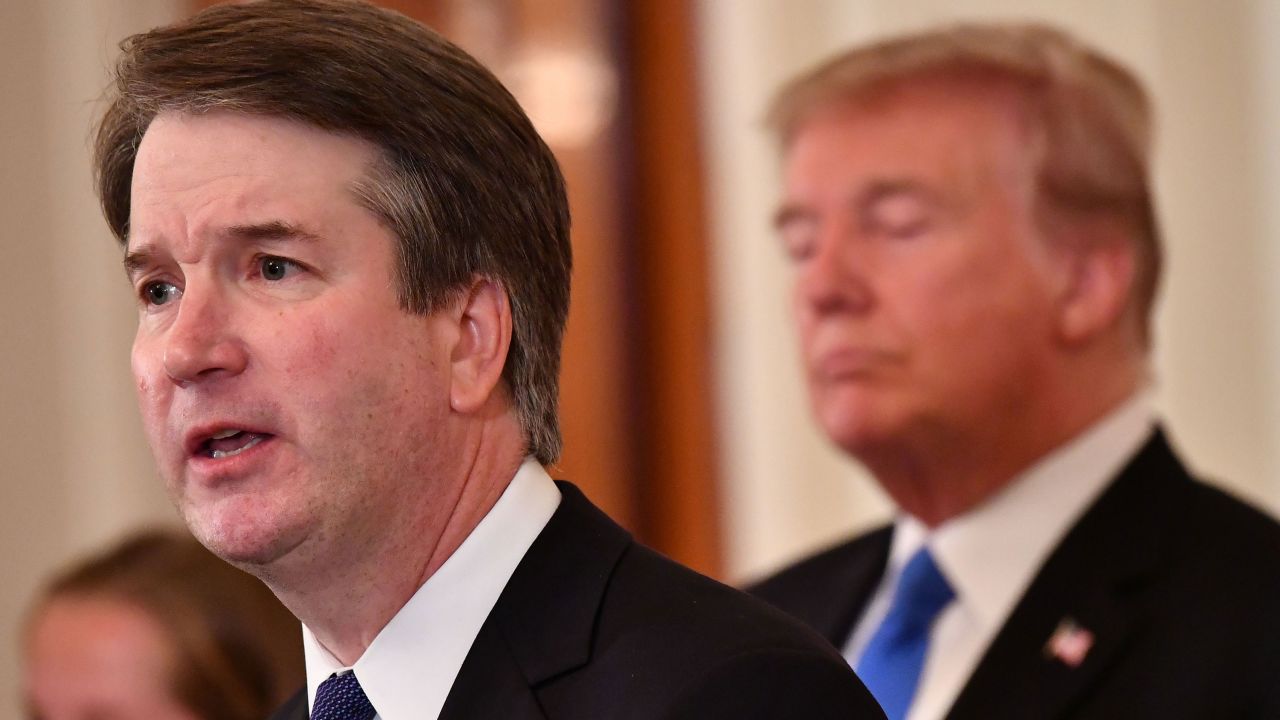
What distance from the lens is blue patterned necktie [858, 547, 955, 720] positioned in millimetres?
2834

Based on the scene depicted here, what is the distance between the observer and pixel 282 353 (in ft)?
5.48

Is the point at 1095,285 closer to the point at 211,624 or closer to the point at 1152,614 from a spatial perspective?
the point at 1152,614

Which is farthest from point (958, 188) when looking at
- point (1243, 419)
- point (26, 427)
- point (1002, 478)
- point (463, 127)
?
point (26, 427)

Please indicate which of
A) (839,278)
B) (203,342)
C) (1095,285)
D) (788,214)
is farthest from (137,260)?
(1095,285)

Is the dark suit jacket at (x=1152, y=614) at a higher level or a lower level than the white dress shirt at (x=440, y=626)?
lower

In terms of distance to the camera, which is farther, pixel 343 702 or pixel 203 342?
pixel 343 702

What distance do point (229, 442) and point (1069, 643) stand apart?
146 centimetres

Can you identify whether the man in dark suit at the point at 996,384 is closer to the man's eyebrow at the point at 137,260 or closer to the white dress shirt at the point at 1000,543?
the white dress shirt at the point at 1000,543

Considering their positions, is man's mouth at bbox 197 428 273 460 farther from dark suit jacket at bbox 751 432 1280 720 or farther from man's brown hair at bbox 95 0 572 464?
dark suit jacket at bbox 751 432 1280 720

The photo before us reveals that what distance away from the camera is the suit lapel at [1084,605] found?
2.59 m

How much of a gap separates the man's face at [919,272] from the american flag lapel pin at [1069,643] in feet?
1.44

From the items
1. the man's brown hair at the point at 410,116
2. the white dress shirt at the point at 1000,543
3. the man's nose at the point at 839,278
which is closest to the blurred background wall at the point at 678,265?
the white dress shirt at the point at 1000,543

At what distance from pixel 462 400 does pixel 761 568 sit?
299 centimetres

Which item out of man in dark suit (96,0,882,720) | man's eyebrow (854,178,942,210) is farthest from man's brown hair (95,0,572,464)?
man's eyebrow (854,178,942,210)
